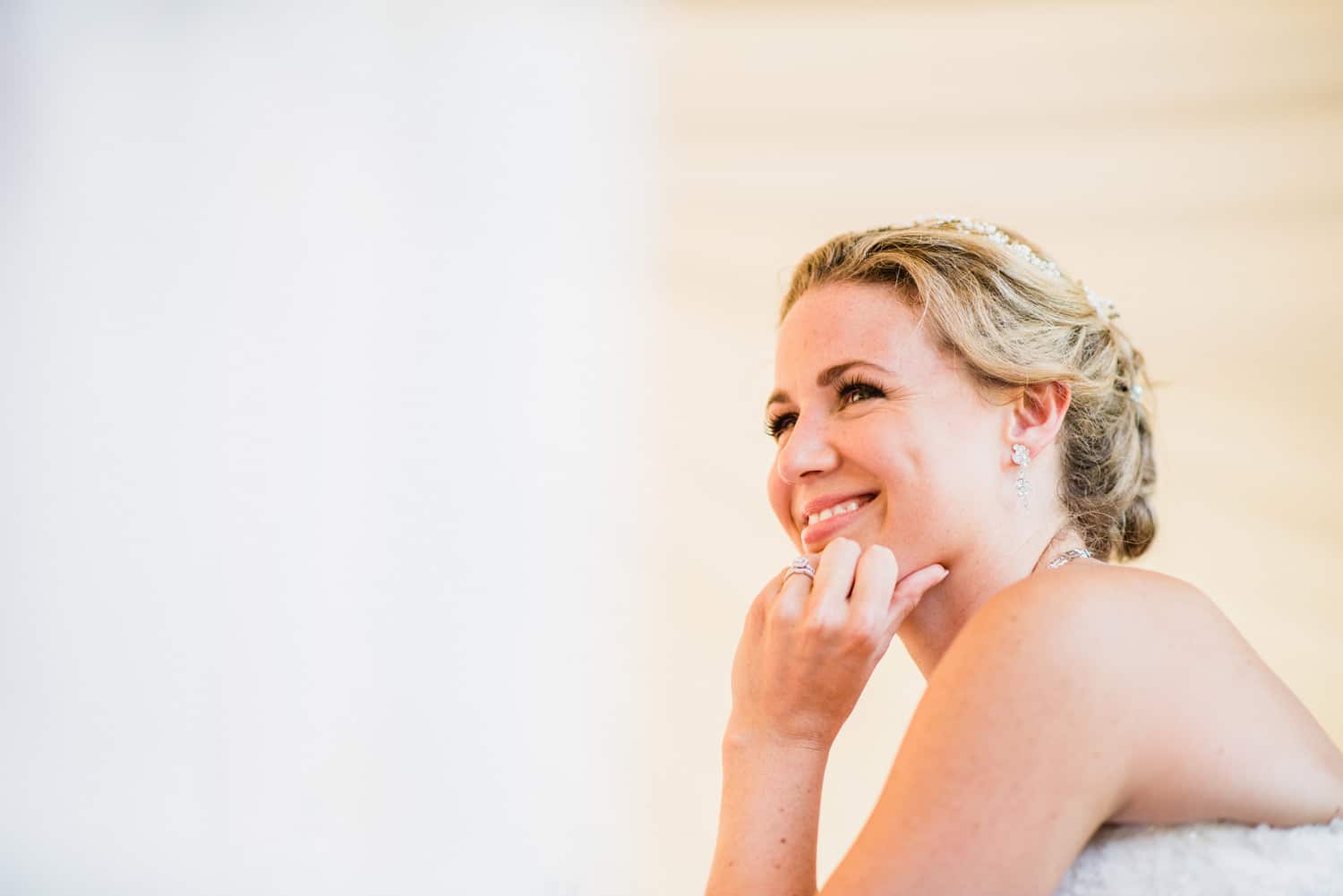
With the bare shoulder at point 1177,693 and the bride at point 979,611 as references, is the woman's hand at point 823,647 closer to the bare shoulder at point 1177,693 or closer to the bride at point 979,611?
the bride at point 979,611

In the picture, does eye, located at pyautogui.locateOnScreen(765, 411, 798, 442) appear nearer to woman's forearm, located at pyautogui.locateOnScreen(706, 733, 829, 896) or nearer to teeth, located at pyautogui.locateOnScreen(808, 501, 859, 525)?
teeth, located at pyautogui.locateOnScreen(808, 501, 859, 525)

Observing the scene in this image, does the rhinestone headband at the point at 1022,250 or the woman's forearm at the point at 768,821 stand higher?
the rhinestone headband at the point at 1022,250

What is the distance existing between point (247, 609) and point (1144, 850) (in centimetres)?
239

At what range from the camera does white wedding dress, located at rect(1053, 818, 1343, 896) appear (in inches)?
47.2

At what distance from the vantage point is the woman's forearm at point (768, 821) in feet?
4.37

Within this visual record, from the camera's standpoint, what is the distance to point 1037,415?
5.49 ft

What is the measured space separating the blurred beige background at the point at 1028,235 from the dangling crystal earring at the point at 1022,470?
1157 mm

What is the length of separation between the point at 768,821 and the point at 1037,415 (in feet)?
2.36

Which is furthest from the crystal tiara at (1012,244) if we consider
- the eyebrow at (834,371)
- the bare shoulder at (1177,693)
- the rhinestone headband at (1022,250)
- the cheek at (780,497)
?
the bare shoulder at (1177,693)

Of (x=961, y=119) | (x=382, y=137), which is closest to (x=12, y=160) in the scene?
(x=382, y=137)

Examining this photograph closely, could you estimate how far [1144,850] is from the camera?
1217mm

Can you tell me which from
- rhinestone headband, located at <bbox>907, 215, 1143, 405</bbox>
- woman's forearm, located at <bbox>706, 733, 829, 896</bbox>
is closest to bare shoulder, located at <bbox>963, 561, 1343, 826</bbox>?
woman's forearm, located at <bbox>706, 733, 829, 896</bbox>

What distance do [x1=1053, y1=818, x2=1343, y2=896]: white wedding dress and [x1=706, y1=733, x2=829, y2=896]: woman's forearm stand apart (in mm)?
295

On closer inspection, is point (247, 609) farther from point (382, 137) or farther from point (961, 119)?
point (961, 119)
